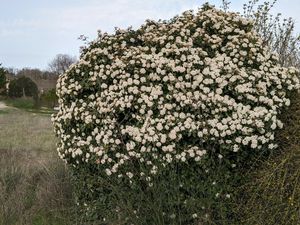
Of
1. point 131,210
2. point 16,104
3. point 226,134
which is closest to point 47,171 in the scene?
point 131,210

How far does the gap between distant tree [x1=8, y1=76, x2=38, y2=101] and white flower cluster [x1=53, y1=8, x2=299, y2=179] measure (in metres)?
38.9

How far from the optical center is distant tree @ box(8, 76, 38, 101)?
144 feet

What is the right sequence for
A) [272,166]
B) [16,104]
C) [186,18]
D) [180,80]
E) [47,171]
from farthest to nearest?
[16,104] < [47,171] < [186,18] < [180,80] < [272,166]

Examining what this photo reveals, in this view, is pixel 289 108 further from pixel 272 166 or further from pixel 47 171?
pixel 47 171

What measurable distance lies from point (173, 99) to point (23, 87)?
41011mm

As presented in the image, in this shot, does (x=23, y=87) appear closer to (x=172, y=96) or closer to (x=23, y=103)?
(x=23, y=103)

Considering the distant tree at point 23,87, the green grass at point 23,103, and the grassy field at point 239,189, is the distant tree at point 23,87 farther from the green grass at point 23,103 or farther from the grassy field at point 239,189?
the grassy field at point 239,189

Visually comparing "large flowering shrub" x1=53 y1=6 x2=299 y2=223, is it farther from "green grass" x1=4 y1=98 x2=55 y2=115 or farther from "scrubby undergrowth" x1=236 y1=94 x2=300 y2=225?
"green grass" x1=4 y1=98 x2=55 y2=115

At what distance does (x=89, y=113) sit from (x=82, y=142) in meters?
0.33

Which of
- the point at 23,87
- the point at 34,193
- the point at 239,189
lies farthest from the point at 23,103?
the point at 239,189

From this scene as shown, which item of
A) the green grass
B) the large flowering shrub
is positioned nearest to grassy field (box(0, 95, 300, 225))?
the large flowering shrub

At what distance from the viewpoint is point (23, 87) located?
44.1 m

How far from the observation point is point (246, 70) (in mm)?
5121

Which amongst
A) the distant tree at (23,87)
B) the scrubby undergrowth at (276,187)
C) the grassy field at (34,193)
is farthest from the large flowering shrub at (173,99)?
the distant tree at (23,87)
